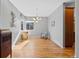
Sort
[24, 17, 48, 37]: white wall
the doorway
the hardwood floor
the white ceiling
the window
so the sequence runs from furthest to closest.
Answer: the window, [24, 17, 48, 37]: white wall, the doorway, the white ceiling, the hardwood floor

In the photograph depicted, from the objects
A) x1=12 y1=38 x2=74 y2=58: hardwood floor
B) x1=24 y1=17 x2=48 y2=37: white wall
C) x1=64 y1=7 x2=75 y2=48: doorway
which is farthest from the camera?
x1=24 y1=17 x2=48 y2=37: white wall

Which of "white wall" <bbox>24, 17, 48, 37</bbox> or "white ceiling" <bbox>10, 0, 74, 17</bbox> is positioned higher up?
"white ceiling" <bbox>10, 0, 74, 17</bbox>

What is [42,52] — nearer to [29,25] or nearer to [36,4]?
[36,4]

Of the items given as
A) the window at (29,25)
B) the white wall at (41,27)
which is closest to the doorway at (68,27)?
the white wall at (41,27)

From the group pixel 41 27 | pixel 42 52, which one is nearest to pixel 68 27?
pixel 42 52

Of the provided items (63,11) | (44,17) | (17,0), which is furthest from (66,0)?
(44,17)

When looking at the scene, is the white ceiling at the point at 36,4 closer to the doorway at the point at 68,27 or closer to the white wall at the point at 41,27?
the doorway at the point at 68,27

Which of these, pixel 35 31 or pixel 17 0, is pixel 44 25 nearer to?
pixel 35 31

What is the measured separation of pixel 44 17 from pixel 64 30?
30.3 feet

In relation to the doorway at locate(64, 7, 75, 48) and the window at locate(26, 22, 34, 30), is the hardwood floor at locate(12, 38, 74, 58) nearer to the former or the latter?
the doorway at locate(64, 7, 75, 48)

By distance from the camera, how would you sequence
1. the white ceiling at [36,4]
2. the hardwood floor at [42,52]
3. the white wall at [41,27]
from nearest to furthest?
the hardwood floor at [42,52] → the white ceiling at [36,4] → the white wall at [41,27]

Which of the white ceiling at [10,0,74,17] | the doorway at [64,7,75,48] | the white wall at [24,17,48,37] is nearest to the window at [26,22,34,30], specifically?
the white wall at [24,17,48,37]

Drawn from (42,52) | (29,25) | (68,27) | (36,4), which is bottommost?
(42,52)

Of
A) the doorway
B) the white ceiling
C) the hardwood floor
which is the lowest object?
the hardwood floor
